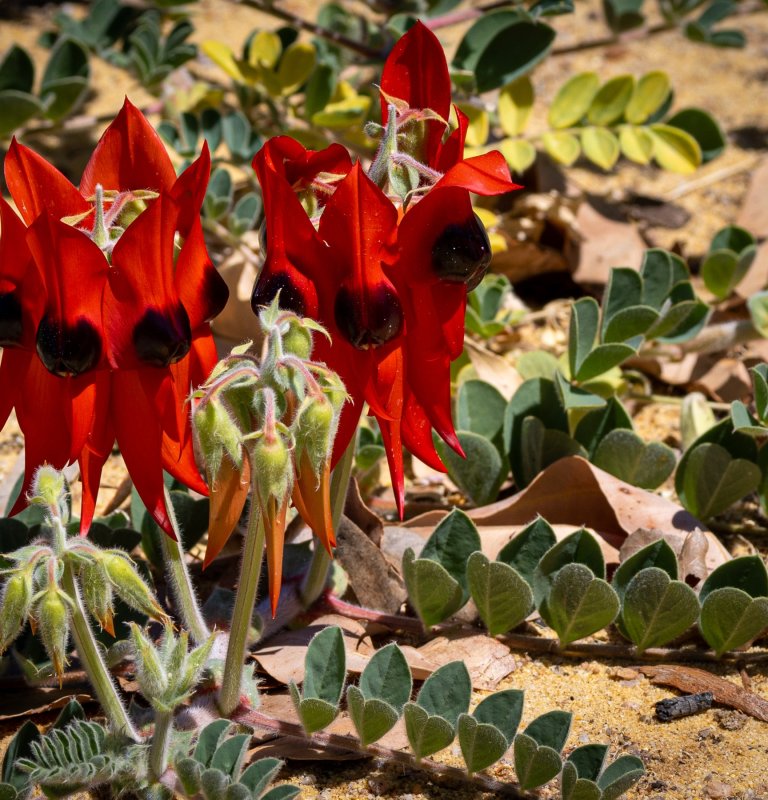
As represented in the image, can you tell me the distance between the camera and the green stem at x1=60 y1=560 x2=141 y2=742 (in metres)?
1.46

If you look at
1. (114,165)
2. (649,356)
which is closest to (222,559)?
(114,165)

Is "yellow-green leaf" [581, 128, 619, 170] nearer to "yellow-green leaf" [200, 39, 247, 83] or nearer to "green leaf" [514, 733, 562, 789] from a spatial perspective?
"yellow-green leaf" [200, 39, 247, 83]

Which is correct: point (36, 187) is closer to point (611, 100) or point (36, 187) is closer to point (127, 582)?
point (127, 582)

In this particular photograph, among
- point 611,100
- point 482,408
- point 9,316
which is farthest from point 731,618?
point 611,100

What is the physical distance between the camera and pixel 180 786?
1.59 meters

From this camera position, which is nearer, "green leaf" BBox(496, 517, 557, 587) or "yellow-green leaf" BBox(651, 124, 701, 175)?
"green leaf" BBox(496, 517, 557, 587)

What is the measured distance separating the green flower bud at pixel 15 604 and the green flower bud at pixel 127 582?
95mm

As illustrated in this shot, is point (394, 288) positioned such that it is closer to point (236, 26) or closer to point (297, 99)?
point (297, 99)

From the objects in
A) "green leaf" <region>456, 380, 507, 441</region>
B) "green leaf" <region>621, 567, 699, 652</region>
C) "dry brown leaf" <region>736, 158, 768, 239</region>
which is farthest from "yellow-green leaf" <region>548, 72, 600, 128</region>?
"green leaf" <region>621, 567, 699, 652</region>

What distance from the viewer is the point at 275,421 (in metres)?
1.27

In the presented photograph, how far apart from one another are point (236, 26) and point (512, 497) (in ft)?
8.94

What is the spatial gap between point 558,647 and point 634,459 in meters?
0.42

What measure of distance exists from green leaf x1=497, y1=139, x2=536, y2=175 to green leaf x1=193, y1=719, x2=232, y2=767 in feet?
5.88

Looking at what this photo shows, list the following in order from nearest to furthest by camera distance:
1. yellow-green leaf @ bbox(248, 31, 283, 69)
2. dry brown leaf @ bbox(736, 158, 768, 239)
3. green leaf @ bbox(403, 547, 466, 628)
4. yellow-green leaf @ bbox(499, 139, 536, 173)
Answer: green leaf @ bbox(403, 547, 466, 628)
yellow-green leaf @ bbox(499, 139, 536, 173)
yellow-green leaf @ bbox(248, 31, 283, 69)
dry brown leaf @ bbox(736, 158, 768, 239)
